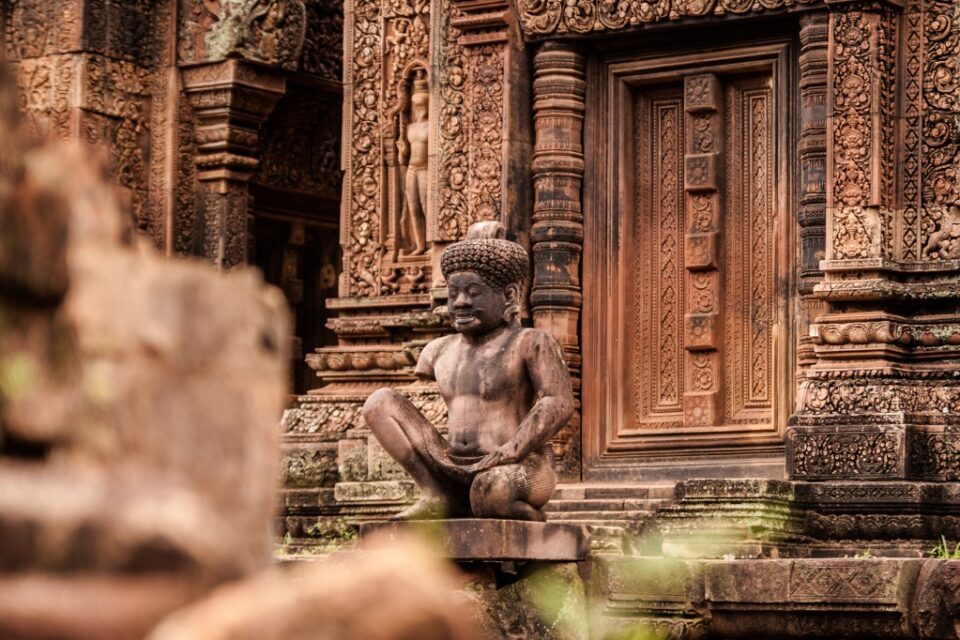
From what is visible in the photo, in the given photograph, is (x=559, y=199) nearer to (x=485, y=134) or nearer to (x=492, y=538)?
(x=485, y=134)

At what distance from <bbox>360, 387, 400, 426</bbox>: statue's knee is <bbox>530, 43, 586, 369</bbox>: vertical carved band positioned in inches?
139

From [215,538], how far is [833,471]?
35.0 ft

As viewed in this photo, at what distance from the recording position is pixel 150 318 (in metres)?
2.62

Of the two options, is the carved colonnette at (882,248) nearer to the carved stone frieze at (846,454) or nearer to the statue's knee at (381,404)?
the carved stone frieze at (846,454)

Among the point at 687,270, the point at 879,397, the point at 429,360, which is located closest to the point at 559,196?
the point at 687,270

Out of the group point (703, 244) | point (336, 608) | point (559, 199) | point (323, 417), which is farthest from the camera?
point (323, 417)

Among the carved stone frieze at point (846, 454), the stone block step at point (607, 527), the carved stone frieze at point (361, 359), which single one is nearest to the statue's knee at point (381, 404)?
the stone block step at point (607, 527)

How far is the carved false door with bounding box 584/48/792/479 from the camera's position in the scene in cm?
1422

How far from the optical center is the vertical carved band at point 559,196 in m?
14.8

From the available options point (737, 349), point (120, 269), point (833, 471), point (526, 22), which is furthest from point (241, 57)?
point (120, 269)

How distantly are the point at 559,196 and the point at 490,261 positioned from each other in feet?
12.7

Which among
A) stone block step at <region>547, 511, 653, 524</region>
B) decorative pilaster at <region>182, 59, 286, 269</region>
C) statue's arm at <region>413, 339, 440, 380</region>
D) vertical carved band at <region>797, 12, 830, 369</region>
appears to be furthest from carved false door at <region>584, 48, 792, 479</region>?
decorative pilaster at <region>182, 59, 286, 269</region>

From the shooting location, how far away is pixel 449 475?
11055 mm

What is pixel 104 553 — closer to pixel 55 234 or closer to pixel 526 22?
pixel 55 234
